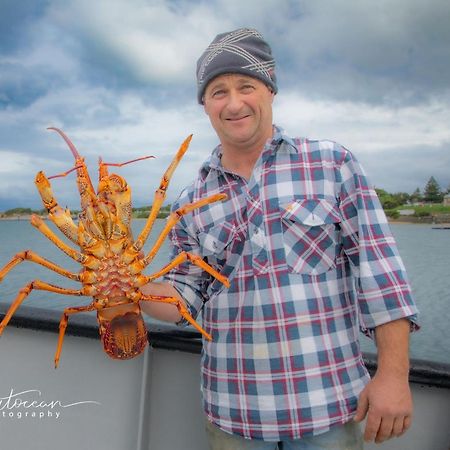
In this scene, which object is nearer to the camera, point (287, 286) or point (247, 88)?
point (287, 286)

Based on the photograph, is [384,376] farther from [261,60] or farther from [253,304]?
[261,60]

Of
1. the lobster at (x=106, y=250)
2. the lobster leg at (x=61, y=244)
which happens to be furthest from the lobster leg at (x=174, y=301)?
the lobster leg at (x=61, y=244)

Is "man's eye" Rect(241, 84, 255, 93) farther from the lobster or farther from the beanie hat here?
the lobster

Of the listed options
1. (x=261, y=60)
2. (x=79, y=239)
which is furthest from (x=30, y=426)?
(x=261, y=60)

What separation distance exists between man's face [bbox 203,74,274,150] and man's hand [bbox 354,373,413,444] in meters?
1.02

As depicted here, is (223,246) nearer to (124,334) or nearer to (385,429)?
(124,334)

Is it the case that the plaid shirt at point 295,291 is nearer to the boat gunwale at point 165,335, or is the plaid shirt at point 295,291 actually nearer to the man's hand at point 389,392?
the man's hand at point 389,392

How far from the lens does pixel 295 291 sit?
64.7 inches

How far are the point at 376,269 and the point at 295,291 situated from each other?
0.30 metres

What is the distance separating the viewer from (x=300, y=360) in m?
1.62

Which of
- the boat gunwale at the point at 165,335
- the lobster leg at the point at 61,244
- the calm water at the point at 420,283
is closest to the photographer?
the lobster leg at the point at 61,244

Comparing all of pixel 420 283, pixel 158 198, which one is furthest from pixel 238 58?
pixel 420 283

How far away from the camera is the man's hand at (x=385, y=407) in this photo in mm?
1527

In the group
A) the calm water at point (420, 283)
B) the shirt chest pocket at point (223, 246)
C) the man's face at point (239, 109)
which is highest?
the man's face at point (239, 109)
